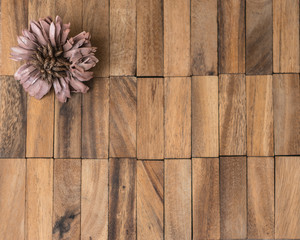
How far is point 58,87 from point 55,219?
37 centimetres

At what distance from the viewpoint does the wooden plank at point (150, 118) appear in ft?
2.55

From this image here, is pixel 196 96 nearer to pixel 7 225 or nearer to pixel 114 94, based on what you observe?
pixel 114 94

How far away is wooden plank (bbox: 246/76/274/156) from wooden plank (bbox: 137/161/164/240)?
0.90 feet

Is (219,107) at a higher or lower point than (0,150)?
higher

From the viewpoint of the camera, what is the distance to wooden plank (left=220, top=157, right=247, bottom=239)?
2.53 ft

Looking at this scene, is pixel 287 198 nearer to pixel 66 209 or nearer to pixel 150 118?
pixel 150 118

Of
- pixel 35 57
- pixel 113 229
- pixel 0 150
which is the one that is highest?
pixel 35 57

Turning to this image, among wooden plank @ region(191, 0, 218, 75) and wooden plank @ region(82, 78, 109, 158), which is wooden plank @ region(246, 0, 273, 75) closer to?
wooden plank @ region(191, 0, 218, 75)

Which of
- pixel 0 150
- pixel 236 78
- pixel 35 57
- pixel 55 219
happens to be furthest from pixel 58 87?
pixel 236 78

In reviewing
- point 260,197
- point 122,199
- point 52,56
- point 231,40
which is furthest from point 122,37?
point 260,197

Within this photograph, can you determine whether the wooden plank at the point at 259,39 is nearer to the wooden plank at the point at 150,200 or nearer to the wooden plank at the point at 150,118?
the wooden plank at the point at 150,118

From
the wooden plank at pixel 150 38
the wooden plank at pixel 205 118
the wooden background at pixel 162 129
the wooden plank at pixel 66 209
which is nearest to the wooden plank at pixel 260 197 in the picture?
the wooden background at pixel 162 129

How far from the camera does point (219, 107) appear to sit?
30.7 inches

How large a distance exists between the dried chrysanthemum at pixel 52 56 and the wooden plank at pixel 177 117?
0.75ft
